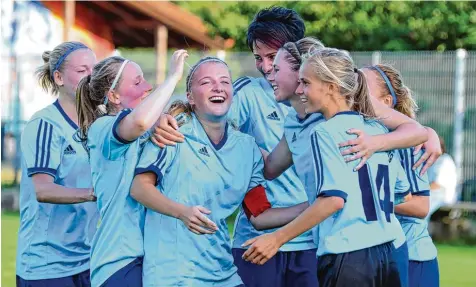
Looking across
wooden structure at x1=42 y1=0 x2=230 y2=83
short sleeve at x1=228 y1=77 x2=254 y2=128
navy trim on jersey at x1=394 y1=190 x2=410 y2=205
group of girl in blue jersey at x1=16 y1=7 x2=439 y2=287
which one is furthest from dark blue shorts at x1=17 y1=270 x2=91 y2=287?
wooden structure at x1=42 y1=0 x2=230 y2=83

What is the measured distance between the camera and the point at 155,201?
4.87 m

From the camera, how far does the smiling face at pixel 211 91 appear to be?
5086 millimetres

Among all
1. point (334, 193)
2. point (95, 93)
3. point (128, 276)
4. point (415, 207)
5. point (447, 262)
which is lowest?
point (447, 262)

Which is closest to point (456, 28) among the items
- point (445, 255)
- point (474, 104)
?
point (474, 104)

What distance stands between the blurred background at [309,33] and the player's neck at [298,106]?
9.45 metres

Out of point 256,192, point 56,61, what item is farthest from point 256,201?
point 56,61

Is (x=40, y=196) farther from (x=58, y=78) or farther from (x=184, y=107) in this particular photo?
(x=184, y=107)

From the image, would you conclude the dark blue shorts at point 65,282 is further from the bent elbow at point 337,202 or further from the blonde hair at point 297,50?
the bent elbow at point 337,202

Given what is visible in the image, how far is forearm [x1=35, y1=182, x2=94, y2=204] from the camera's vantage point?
18.5 feet

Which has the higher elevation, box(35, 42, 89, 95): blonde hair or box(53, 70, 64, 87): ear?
box(35, 42, 89, 95): blonde hair

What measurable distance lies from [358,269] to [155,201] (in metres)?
0.90

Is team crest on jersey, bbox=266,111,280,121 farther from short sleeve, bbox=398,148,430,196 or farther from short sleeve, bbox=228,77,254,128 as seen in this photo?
short sleeve, bbox=398,148,430,196

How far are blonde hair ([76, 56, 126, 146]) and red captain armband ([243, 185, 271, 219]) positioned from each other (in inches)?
30.9

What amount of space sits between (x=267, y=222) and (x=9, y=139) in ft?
52.3
